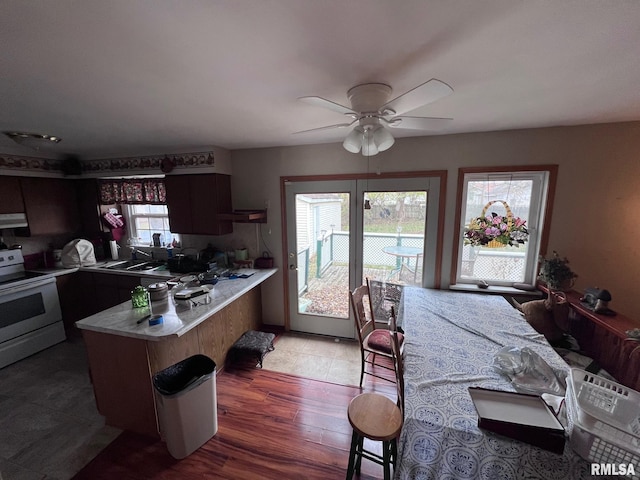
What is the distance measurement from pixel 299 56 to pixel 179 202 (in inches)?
102

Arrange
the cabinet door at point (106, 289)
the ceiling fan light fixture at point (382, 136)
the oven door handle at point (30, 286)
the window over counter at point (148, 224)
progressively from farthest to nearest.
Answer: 1. the window over counter at point (148, 224)
2. the cabinet door at point (106, 289)
3. the oven door handle at point (30, 286)
4. the ceiling fan light fixture at point (382, 136)

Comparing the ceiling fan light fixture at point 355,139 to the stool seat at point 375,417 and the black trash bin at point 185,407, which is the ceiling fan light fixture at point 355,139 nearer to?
the stool seat at point 375,417

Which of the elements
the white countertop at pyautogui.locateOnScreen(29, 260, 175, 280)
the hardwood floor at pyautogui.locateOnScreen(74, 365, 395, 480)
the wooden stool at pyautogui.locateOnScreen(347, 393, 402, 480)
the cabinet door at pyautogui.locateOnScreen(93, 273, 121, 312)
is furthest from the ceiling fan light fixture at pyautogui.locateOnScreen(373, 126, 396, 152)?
the cabinet door at pyautogui.locateOnScreen(93, 273, 121, 312)

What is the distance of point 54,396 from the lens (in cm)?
218

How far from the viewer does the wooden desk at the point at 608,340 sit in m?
1.63

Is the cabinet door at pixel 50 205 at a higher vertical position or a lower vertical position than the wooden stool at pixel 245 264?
higher

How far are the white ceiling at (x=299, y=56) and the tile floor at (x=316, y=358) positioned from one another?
2377mm

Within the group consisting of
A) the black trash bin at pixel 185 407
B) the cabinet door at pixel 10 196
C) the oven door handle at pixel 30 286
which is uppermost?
the cabinet door at pixel 10 196

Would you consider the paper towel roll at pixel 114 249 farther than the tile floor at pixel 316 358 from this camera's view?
Yes

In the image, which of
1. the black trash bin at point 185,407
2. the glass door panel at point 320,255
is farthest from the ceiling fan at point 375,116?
the black trash bin at point 185,407

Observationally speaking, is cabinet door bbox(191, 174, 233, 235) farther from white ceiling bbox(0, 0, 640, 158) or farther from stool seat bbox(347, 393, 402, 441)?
stool seat bbox(347, 393, 402, 441)

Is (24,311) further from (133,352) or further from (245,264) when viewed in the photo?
(245,264)

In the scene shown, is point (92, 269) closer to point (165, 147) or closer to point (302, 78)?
point (165, 147)

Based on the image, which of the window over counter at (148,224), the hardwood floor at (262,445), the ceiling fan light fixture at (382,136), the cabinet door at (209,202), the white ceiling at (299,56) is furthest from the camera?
the window over counter at (148,224)
